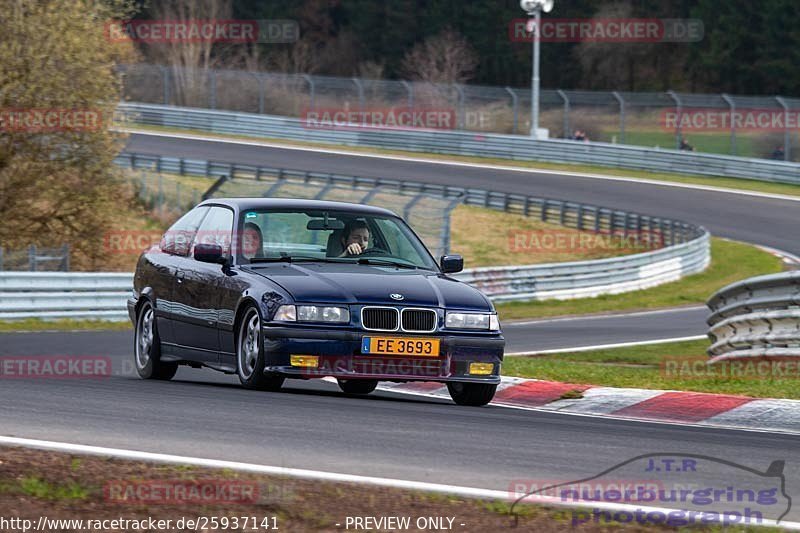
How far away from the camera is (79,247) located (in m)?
30.2

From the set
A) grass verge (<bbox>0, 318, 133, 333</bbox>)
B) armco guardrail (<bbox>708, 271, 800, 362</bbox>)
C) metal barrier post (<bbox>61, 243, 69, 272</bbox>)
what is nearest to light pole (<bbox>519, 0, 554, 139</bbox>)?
metal barrier post (<bbox>61, 243, 69, 272</bbox>)

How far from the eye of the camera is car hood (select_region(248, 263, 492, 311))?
9.70 metres

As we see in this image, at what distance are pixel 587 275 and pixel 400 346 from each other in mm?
20553

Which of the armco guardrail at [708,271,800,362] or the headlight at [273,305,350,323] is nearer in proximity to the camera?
the headlight at [273,305,350,323]

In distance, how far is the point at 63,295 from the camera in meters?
22.3

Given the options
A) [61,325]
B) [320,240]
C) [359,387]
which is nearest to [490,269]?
[61,325]

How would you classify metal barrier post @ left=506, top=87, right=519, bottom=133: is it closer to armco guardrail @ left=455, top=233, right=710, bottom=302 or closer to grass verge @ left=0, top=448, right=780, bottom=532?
armco guardrail @ left=455, top=233, right=710, bottom=302

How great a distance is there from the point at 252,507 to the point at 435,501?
770 millimetres

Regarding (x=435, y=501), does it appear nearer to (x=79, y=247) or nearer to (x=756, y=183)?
(x=79, y=247)

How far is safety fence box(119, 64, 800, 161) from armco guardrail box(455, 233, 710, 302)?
1393cm

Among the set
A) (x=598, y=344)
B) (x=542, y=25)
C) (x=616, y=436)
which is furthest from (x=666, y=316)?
(x=542, y=25)

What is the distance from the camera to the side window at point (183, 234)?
11.6 metres

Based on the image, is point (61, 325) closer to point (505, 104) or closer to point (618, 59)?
point (505, 104)

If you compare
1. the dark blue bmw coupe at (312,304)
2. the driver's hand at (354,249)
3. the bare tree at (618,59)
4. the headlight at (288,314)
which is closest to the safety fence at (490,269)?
the dark blue bmw coupe at (312,304)
